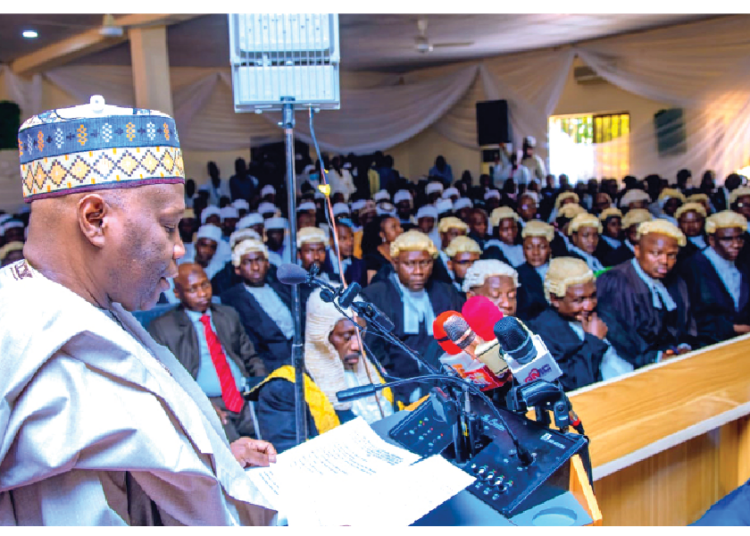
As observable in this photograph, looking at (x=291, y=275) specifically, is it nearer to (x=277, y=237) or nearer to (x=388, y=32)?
(x=277, y=237)

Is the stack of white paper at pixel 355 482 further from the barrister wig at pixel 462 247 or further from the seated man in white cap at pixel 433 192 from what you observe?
the seated man in white cap at pixel 433 192

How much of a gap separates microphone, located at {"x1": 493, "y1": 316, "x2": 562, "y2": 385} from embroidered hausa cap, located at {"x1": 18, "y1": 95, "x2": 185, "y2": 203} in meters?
0.58

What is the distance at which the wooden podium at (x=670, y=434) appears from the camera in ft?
6.31

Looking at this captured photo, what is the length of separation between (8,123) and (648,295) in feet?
22.7

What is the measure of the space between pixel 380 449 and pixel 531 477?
1.06 feet

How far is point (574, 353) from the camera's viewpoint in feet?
10.6

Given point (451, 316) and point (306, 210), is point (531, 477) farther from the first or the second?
point (306, 210)

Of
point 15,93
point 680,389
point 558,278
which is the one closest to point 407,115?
point 15,93

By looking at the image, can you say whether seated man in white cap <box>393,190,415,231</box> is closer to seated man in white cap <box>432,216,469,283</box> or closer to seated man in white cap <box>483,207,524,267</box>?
seated man in white cap <box>432,216,469,283</box>

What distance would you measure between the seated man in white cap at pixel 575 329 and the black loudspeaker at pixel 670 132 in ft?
16.7

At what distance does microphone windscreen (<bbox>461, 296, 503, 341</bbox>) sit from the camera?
138 centimetres

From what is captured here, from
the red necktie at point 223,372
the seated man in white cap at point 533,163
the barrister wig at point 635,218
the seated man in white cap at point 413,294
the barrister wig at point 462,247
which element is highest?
the seated man in white cap at point 533,163

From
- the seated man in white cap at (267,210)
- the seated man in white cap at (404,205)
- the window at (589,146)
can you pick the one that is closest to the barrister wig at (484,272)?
the seated man in white cap at (404,205)

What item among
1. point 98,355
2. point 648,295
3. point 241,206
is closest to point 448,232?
point 648,295
